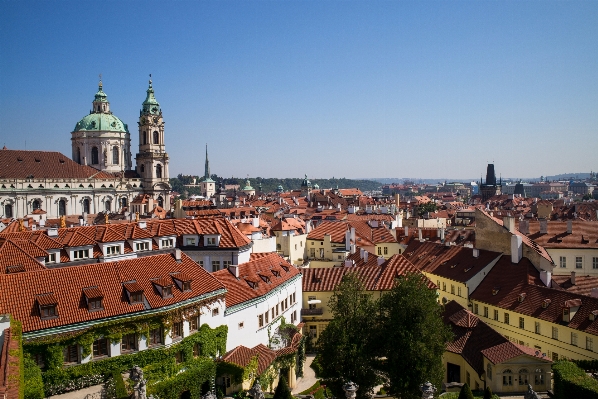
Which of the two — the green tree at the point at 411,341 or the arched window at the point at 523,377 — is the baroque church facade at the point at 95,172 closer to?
the green tree at the point at 411,341

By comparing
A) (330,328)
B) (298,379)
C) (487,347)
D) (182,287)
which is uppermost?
(182,287)

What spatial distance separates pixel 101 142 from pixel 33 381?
414 feet

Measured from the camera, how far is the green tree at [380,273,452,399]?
29656 mm

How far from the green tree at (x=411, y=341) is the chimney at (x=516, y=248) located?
63.7ft

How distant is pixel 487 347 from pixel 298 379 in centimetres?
1292

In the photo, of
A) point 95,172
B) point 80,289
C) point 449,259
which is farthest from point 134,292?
point 95,172

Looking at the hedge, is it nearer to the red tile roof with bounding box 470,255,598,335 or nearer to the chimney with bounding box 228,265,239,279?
the red tile roof with bounding box 470,255,598,335

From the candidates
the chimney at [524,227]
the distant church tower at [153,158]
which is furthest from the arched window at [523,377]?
the distant church tower at [153,158]

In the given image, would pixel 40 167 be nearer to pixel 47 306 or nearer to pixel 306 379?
pixel 306 379

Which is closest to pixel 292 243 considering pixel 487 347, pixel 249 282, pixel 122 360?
pixel 249 282

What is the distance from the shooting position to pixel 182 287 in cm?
3244

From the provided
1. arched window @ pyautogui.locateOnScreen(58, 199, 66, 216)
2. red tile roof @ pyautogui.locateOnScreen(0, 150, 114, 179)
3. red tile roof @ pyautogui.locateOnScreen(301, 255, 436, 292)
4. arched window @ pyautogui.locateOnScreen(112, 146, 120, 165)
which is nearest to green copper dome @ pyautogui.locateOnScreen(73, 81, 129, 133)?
arched window @ pyautogui.locateOnScreen(112, 146, 120, 165)

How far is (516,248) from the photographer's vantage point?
4725 cm

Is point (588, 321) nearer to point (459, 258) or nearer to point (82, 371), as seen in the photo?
point (459, 258)
